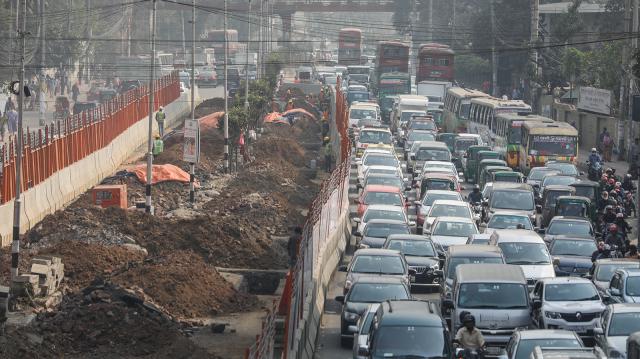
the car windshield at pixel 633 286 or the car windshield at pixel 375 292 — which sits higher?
the car windshield at pixel 633 286

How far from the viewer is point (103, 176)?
54.2m

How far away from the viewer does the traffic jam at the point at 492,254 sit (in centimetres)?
2161

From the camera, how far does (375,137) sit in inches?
2421

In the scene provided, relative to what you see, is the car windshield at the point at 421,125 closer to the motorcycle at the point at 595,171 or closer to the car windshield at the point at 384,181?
the motorcycle at the point at 595,171

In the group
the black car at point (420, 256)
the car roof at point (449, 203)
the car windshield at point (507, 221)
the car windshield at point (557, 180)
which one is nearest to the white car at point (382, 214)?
the car roof at point (449, 203)

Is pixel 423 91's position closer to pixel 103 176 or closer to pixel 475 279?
pixel 103 176

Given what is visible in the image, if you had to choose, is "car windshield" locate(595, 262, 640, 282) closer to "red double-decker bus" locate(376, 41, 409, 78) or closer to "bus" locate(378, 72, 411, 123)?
"bus" locate(378, 72, 411, 123)

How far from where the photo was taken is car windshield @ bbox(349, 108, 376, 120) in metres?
75.1

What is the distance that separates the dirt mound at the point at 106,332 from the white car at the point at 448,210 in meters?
14.9

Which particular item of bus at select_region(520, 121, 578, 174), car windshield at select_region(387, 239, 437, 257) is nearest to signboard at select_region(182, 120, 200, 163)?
bus at select_region(520, 121, 578, 174)

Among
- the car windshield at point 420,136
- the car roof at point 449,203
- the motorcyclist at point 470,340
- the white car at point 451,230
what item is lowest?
the car windshield at point 420,136

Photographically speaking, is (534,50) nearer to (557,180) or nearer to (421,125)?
(421,125)

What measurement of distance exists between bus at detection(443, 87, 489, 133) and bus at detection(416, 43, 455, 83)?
14277 millimetres

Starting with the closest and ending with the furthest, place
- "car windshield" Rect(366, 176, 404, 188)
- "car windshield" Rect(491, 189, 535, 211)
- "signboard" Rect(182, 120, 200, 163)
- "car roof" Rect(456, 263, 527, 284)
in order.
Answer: "car roof" Rect(456, 263, 527, 284) < "car windshield" Rect(491, 189, 535, 211) < "car windshield" Rect(366, 176, 404, 188) < "signboard" Rect(182, 120, 200, 163)
